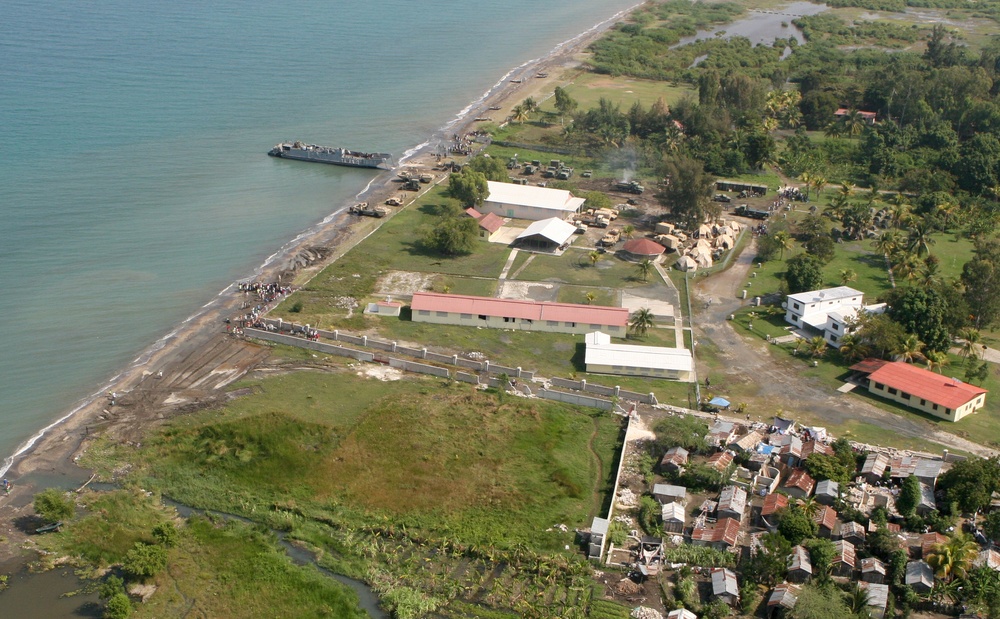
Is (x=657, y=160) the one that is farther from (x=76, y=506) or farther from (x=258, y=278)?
(x=76, y=506)

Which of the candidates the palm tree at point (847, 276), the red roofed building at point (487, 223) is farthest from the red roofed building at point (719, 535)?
the red roofed building at point (487, 223)

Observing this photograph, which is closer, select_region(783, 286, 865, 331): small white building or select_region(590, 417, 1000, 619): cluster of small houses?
select_region(590, 417, 1000, 619): cluster of small houses

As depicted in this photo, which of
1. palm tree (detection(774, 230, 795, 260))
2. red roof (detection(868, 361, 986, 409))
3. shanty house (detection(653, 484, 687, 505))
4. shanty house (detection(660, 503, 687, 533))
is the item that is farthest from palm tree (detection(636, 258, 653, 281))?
shanty house (detection(660, 503, 687, 533))

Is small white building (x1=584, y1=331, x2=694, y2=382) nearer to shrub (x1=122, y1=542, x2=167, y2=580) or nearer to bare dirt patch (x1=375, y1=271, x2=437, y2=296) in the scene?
bare dirt patch (x1=375, y1=271, x2=437, y2=296)

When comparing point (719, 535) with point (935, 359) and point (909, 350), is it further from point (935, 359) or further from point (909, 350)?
point (935, 359)

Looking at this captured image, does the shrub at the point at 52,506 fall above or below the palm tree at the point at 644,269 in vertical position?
below

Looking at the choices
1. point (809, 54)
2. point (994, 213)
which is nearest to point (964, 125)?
point (994, 213)

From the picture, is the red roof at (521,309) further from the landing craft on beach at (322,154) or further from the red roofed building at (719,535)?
the landing craft on beach at (322,154)
